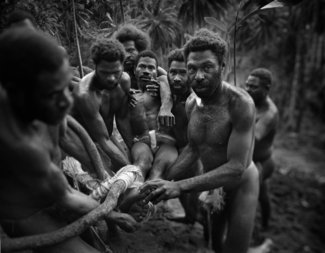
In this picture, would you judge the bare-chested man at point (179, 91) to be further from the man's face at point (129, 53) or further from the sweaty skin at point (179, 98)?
the man's face at point (129, 53)

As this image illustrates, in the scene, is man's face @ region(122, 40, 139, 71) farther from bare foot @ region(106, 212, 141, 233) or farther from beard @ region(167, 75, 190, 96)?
bare foot @ region(106, 212, 141, 233)

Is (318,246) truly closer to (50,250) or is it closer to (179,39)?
(179,39)

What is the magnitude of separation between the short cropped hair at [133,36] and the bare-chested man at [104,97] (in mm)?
519

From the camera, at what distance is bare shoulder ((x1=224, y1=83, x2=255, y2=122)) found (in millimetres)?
2357

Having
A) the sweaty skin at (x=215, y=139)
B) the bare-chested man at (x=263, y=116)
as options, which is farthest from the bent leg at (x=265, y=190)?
the sweaty skin at (x=215, y=139)

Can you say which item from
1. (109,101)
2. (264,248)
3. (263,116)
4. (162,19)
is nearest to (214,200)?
(109,101)

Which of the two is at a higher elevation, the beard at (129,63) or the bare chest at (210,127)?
the beard at (129,63)

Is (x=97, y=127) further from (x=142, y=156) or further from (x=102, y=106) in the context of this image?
(x=142, y=156)

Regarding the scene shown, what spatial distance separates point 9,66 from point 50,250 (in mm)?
1128

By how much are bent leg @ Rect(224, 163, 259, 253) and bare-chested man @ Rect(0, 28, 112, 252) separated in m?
1.77

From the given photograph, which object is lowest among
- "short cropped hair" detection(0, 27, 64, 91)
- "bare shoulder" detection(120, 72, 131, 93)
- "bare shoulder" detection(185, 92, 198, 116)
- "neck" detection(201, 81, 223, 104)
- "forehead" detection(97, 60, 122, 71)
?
"bare shoulder" detection(185, 92, 198, 116)

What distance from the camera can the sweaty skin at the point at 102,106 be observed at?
85.7 inches

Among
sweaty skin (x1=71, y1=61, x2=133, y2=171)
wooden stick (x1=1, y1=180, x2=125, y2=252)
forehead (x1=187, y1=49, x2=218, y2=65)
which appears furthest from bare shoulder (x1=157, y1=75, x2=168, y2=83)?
wooden stick (x1=1, y1=180, x2=125, y2=252)

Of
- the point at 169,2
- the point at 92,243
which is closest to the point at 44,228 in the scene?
the point at 92,243
